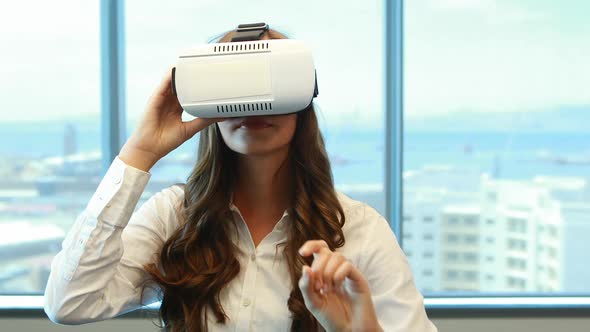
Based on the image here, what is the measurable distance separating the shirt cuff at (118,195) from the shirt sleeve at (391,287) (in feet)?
1.49

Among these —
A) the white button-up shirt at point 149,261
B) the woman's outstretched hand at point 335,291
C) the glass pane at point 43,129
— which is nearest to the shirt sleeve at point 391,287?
the white button-up shirt at point 149,261

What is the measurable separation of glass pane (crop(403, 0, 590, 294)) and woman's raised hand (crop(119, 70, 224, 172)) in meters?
1.39

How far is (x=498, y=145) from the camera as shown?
102 inches

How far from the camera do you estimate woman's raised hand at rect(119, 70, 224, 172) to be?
1308 mm

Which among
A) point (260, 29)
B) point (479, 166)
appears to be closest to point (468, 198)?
point (479, 166)

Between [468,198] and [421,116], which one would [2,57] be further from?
[468,198]

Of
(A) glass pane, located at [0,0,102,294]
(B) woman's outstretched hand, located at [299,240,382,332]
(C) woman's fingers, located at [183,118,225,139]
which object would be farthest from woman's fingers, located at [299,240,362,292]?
(A) glass pane, located at [0,0,102,294]

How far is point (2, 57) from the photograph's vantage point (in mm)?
2607

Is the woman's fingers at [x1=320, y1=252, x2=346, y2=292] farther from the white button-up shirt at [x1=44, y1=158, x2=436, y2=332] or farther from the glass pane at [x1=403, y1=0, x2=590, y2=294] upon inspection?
the glass pane at [x1=403, y1=0, x2=590, y2=294]

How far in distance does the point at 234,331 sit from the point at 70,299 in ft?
1.02

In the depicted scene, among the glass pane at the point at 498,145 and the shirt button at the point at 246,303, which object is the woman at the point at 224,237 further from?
the glass pane at the point at 498,145

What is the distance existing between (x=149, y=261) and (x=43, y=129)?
1.46 metres

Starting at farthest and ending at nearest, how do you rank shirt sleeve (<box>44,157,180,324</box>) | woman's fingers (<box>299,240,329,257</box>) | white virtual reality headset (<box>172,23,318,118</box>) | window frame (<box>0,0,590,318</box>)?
1. window frame (<box>0,0,590,318</box>)
2. shirt sleeve (<box>44,157,180,324</box>)
3. white virtual reality headset (<box>172,23,318,118</box>)
4. woman's fingers (<box>299,240,329,257</box>)

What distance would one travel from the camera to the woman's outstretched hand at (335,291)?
0.99 m
